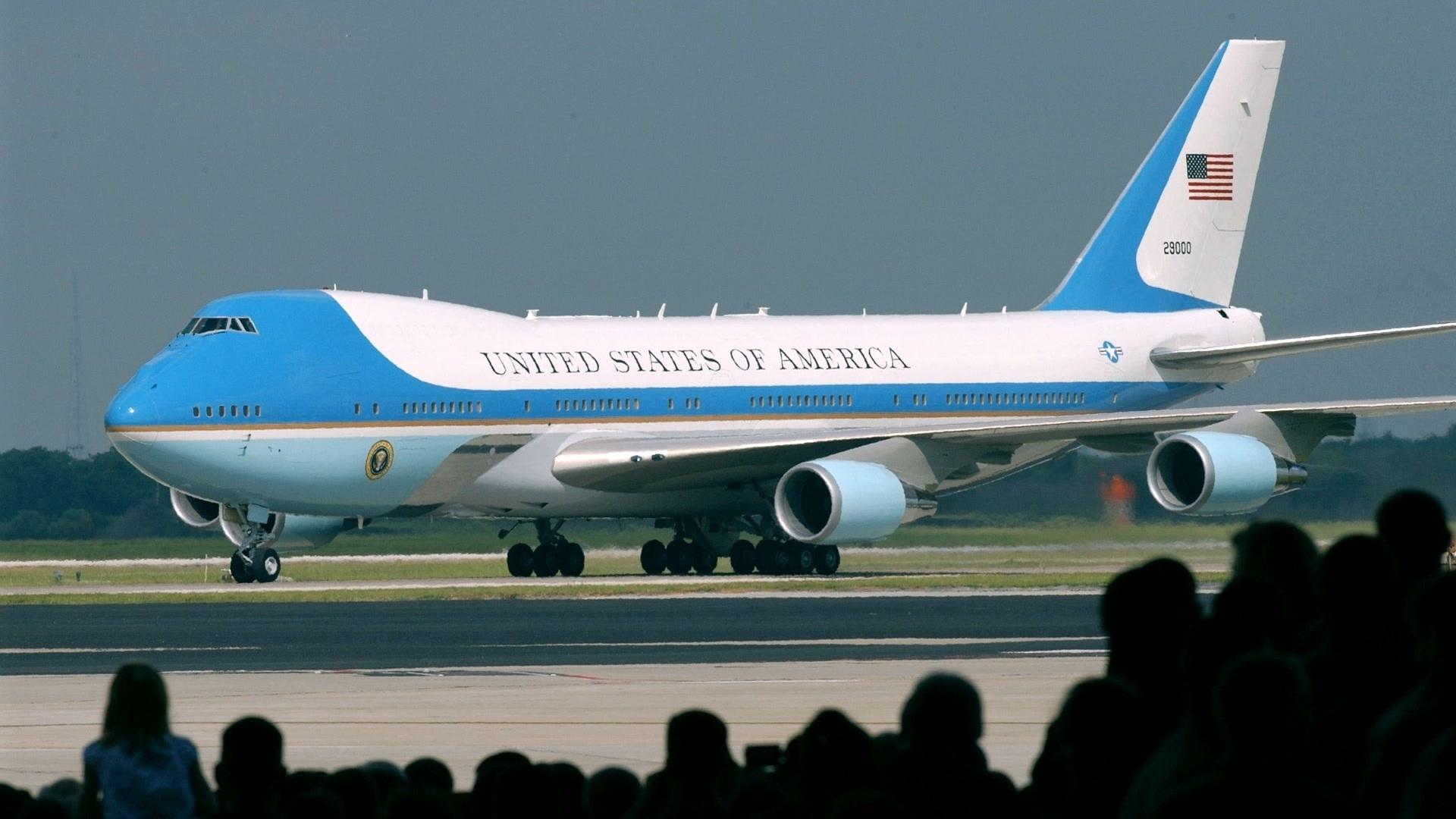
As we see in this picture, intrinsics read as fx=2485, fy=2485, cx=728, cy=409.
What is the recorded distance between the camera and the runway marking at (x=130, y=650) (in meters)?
24.8

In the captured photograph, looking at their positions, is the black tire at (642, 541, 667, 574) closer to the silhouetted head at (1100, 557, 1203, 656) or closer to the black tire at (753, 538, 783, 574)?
the black tire at (753, 538, 783, 574)

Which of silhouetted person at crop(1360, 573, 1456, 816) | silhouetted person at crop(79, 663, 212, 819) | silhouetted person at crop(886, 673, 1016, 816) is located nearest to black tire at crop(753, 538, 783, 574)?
silhouetted person at crop(79, 663, 212, 819)

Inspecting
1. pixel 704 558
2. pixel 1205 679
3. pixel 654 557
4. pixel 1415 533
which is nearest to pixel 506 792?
pixel 1205 679

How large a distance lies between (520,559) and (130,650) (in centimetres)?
2022

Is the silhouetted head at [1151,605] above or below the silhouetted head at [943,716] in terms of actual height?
above

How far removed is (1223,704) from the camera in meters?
6.06

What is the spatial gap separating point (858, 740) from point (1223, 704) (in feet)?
6.47

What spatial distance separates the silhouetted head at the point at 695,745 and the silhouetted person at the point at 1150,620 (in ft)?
4.20

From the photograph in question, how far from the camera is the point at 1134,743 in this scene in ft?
23.7

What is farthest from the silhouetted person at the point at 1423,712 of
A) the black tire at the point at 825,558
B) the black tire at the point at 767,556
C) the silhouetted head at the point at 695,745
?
the black tire at the point at 767,556

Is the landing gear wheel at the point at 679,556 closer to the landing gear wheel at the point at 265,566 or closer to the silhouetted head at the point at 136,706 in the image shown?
the landing gear wheel at the point at 265,566

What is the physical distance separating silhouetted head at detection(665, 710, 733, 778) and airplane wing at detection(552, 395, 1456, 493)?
32703mm

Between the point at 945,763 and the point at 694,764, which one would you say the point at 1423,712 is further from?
the point at 694,764

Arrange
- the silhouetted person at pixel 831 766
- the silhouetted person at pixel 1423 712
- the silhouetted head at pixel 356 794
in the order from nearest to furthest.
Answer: the silhouetted person at pixel 1423 712
the silhouetted person at pixel 831 766
the silhouetted head at pixel 356 794
